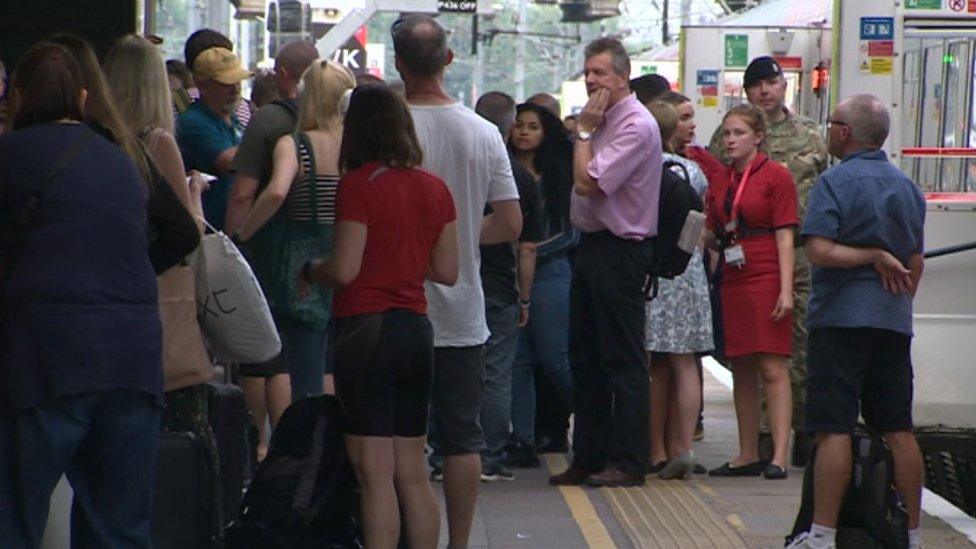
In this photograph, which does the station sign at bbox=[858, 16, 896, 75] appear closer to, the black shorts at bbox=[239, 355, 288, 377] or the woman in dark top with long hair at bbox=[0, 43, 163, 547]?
the black shorts at bbox=[239, 355, 288, 377]

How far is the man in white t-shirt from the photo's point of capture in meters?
7.22

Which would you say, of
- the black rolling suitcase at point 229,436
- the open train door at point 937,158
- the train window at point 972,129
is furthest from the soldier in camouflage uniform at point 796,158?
the black rolling suitcase at point 229,436

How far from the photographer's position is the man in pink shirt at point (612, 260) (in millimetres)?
9445

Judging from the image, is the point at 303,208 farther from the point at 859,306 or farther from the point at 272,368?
the point at 859,306

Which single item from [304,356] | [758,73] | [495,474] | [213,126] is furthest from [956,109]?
[304,356]

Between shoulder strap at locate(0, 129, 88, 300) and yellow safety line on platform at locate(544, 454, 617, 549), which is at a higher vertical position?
shoulder strap at locate(0, 129, 88, 300)

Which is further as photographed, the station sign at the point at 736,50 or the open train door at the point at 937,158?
the station sign at the point at 736,50

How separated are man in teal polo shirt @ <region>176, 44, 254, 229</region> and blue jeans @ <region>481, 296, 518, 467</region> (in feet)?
4.65

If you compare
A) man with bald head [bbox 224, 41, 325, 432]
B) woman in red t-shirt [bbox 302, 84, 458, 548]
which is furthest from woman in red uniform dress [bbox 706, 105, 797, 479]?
woman in red t-shirt [bbox 302, 84, 458, 548]

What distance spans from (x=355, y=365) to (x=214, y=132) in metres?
2.93

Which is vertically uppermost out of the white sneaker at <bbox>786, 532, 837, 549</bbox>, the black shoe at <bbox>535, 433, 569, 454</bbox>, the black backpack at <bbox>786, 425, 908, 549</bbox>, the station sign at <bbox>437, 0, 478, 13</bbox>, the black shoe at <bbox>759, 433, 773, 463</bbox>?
the station sign at <bbox>437, 0, 478, 13</bbox>

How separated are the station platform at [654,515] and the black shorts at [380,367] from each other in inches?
63.8

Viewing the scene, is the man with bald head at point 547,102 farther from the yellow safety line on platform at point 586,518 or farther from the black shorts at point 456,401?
the black shorts at point 456,401

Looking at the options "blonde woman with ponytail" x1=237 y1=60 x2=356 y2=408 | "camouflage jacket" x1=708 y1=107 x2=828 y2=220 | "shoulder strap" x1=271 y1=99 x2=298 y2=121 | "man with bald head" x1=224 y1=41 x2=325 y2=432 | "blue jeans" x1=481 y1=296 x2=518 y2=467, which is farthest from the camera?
"camouflage jacket" x1=708 y1=107 x2=828 y2=220
